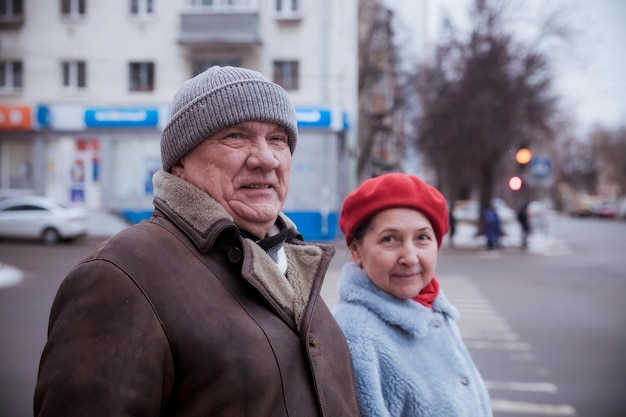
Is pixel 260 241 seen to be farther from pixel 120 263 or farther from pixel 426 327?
pixel 426 327

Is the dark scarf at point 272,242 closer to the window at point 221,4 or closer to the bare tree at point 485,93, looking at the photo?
the window at point 221,4

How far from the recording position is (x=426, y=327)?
82.2 inches

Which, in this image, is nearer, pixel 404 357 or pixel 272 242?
pixel 272 242

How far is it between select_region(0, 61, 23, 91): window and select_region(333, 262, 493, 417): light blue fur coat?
2404 centimetres

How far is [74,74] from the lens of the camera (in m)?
21.9

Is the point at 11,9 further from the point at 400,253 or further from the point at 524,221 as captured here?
the point at 400,253

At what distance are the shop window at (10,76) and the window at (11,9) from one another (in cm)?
233

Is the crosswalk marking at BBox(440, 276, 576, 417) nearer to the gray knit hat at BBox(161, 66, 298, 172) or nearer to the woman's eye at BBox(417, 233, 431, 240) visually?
the woman's eye at BBox(417, 233, 431, 240)

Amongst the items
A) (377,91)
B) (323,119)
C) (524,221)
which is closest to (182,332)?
(323,119)

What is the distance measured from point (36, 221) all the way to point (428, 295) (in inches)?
757

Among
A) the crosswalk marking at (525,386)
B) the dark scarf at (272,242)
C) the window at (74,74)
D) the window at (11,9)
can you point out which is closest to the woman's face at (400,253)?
the dark scarf at (272,242)

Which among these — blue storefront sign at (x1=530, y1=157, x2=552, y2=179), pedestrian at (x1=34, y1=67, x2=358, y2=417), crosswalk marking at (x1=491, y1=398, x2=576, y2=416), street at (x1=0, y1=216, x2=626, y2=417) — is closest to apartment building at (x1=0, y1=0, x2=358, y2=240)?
street at (x1=0, y1=216, x2=626, y2=417)

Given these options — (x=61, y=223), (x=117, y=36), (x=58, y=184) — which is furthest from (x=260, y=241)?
(x=58, y=184)

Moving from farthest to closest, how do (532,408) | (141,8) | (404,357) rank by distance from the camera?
1. (141,8)
2. (532,408)
3. (404,357)
